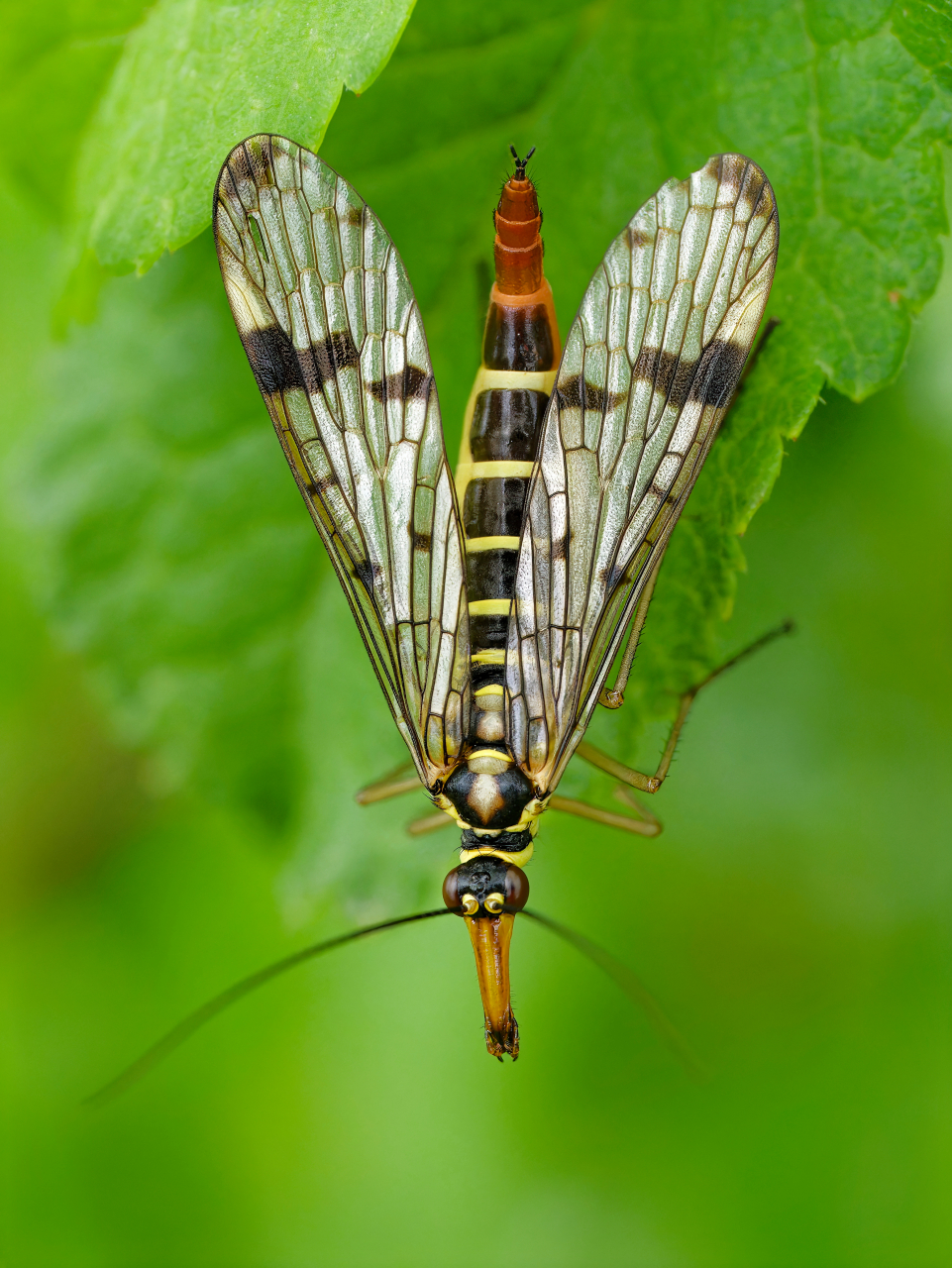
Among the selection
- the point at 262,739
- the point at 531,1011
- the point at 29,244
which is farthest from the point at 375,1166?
the point at 29,244

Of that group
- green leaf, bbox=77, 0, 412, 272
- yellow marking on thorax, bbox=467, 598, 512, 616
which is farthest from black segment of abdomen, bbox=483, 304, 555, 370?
green leaf, bbox=77, 0, 412, 272

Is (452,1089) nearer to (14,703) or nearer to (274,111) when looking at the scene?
(14,703)

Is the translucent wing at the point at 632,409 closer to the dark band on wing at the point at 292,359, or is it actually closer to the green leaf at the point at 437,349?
the green leaf at the point at 437,349

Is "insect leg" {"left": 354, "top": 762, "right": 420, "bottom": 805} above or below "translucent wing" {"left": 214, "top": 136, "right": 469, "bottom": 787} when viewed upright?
below

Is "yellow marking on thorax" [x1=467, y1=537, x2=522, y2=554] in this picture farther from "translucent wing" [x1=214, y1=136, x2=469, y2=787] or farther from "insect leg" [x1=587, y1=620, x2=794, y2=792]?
"insect leg" [x1=587, y1=620, x2=794, y2=792]

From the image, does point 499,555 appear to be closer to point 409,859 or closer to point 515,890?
point 515,890

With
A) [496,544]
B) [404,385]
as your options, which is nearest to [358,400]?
[404,385]
